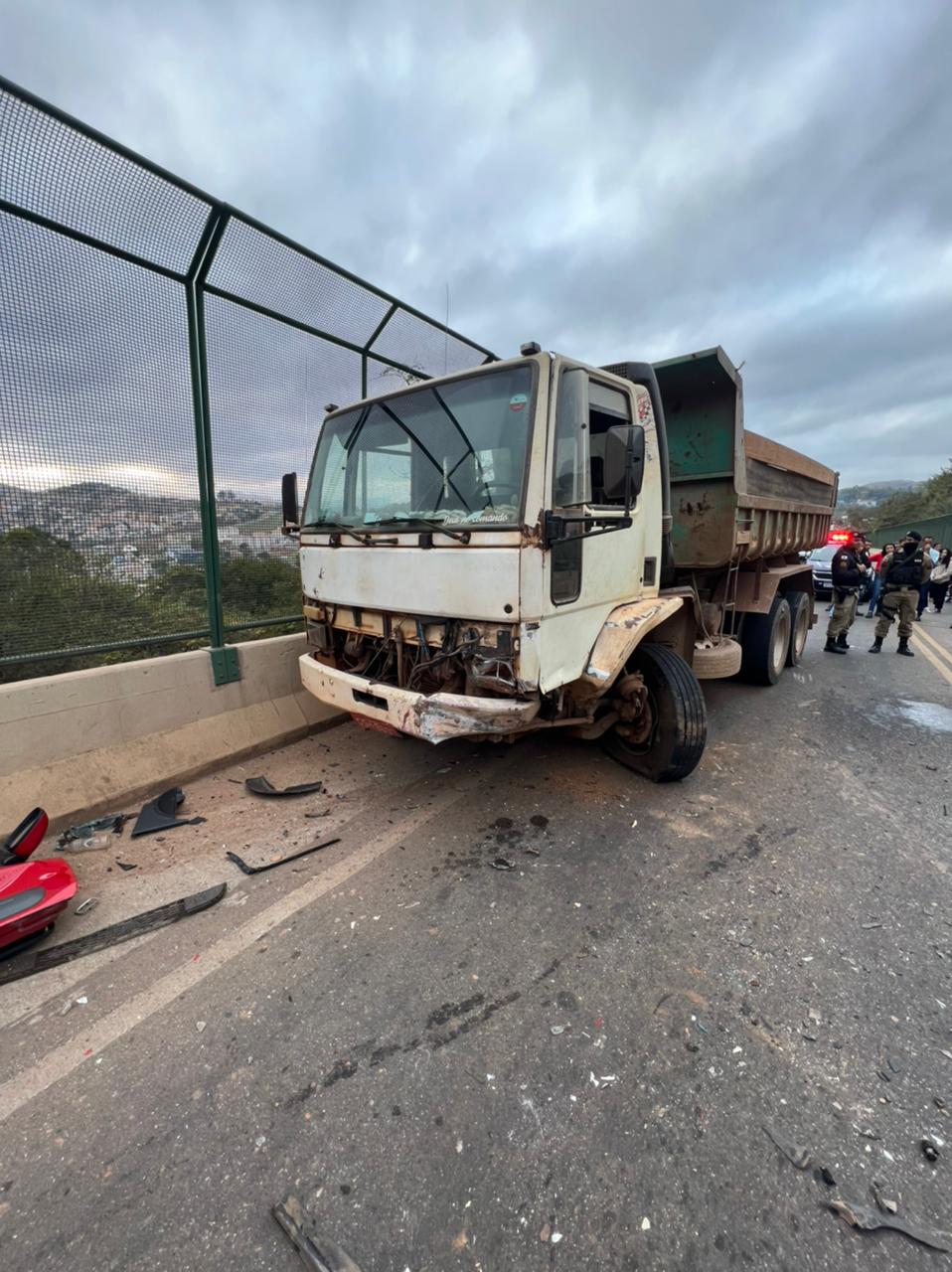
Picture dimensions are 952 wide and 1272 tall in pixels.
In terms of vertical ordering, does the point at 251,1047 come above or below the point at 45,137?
below

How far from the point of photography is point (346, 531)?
366cm

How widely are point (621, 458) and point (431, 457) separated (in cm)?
115

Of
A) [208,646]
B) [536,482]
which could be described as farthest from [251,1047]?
[208,646]

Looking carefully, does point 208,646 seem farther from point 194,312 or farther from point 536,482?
point 536,482

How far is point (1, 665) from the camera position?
3398 mm

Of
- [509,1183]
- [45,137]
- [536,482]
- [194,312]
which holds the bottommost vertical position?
[509,1183]

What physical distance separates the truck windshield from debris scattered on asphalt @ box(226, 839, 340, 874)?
6.38ft

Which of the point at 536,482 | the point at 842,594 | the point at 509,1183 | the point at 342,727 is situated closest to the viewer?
the point at 509,1183

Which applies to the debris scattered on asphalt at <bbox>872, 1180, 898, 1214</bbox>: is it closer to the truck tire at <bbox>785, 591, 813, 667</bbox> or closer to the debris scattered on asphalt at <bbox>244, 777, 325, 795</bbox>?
the debris scattered on asphalt at <bbox>244, 777, 325, 795</bbox>

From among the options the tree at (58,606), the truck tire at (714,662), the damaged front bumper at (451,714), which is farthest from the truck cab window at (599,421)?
the tree at (58,606)

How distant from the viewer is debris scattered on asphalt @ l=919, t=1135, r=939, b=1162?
167 centimetres

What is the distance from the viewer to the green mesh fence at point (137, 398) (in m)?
3.38

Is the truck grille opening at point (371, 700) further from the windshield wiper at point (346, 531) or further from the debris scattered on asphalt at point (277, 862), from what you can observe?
the windshield wiper at point (346, 531)

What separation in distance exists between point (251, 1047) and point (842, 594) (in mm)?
9443
